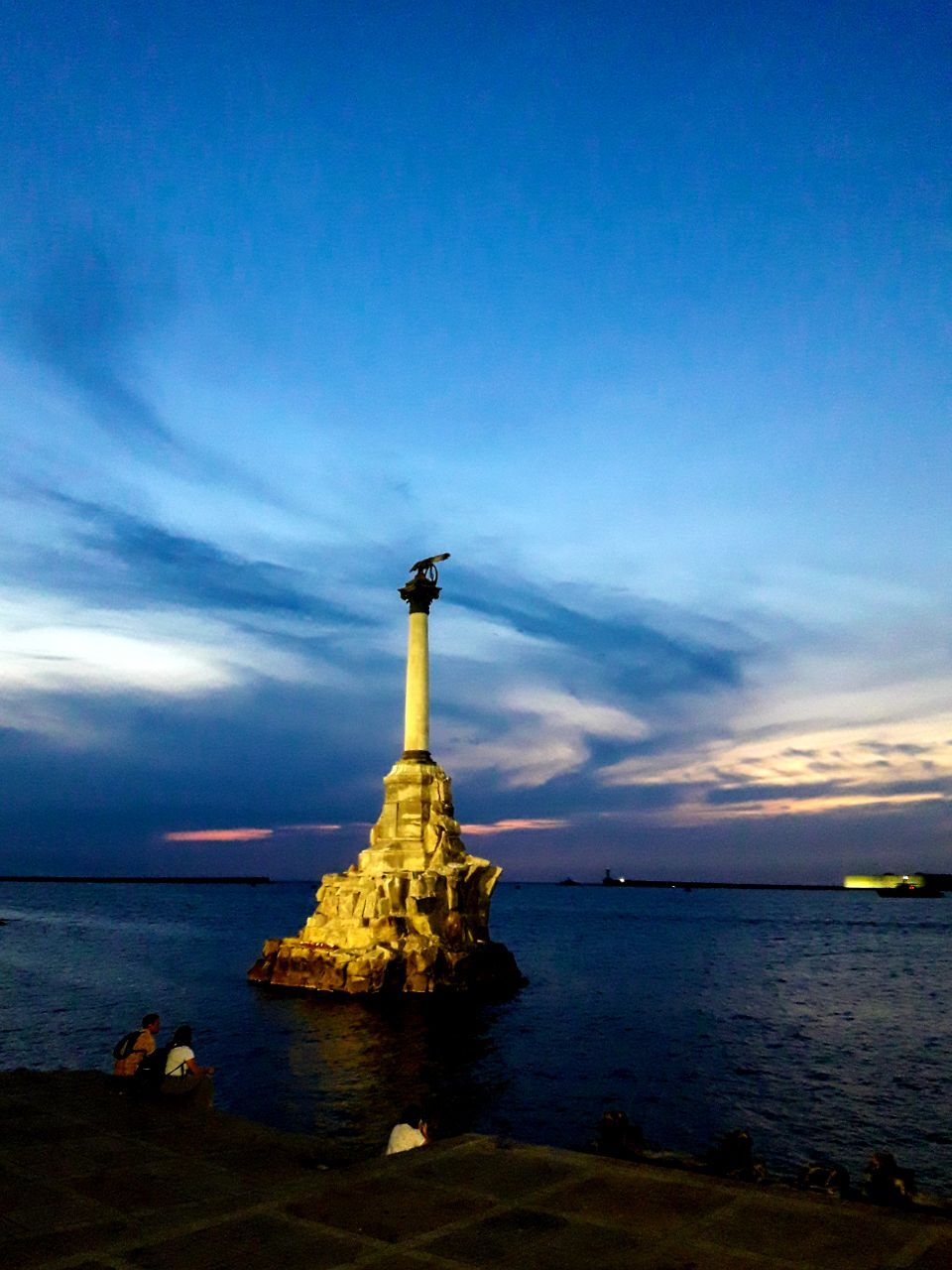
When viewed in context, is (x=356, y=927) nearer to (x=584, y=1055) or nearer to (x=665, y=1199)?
(x=584, y=1055)

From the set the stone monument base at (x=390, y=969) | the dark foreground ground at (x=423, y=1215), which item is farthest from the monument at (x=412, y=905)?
the dark foreground ground at (x=423, y=1215)

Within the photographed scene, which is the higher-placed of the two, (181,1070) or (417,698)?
(417,698)

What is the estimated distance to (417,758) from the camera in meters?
42.6

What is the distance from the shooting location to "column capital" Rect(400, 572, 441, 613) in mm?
44250

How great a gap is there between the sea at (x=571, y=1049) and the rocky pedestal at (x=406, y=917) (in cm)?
145

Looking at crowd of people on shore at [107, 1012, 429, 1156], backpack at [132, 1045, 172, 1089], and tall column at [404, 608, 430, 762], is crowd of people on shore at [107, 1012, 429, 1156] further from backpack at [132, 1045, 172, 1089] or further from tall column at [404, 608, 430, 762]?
tall column at [404, 608, 430, 762]

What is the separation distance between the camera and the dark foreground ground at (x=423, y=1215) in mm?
5363

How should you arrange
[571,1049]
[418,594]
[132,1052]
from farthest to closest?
1. [418,594]
2. [571,1049]
3. [132,1052]

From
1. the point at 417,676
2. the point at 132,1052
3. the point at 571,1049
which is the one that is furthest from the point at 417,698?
the point at 132,1052

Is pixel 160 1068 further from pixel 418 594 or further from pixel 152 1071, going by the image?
pixel 418 594

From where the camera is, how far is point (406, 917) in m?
38.7

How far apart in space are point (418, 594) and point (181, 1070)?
113 feet

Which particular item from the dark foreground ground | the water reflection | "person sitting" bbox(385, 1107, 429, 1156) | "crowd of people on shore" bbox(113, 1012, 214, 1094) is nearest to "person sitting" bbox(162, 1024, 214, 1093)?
"crowd of people on shore" bbox(113, 1012, 214, 1094)

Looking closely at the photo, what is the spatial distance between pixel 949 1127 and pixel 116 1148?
20.2 metres
